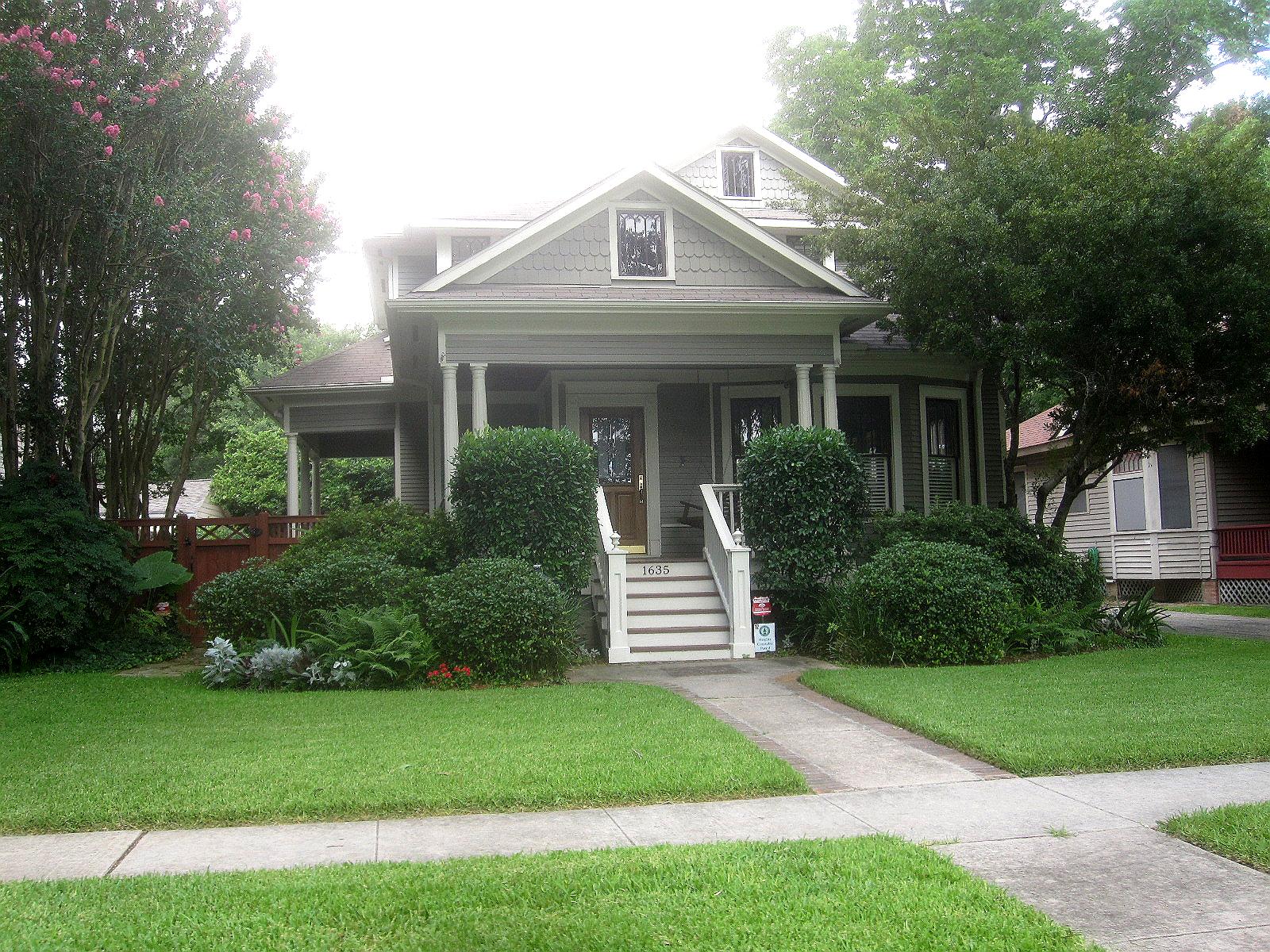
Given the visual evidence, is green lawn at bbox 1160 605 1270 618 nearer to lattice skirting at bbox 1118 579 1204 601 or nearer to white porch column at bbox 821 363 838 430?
lattice skirting at bbox 1118 579 1204 601

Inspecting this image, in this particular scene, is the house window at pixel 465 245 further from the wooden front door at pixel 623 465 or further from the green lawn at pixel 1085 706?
the green lawn at pixel 1085 706

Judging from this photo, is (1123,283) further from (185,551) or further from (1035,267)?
(185,551)

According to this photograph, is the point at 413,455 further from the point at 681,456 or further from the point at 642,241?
the point at 642,241

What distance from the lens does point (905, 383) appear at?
53.2ft

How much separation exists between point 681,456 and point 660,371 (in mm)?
1308

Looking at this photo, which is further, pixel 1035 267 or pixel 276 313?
pixel 276 313

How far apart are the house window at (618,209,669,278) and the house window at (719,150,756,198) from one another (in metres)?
4.88

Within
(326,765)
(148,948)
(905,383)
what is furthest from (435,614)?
(905,383)

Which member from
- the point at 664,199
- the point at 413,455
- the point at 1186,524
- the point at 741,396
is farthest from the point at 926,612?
the point at 1186,524

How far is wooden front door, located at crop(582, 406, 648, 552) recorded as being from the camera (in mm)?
15523

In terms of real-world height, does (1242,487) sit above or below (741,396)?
below

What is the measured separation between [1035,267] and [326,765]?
10030 millimetres

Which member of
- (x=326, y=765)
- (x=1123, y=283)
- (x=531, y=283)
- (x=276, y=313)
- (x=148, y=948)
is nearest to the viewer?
(x=148, y=948)

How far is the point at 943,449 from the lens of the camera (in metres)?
16.8
